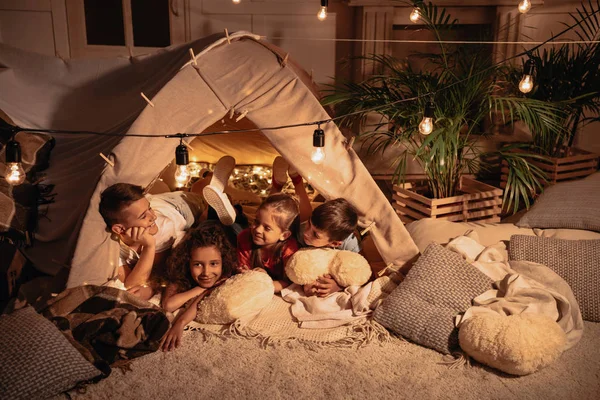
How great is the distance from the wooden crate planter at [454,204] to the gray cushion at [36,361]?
1819 millimetres

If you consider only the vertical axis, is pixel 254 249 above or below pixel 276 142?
below

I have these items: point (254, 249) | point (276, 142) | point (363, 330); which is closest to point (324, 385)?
point (363, 330)

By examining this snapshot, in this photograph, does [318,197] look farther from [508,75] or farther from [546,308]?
[546,308]

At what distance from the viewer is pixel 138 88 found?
2908mm

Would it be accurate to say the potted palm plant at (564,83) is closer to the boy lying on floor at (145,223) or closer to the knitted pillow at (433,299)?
the knitted pillow at (433,299)

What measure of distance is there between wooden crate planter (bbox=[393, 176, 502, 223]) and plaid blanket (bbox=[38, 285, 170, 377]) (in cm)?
149

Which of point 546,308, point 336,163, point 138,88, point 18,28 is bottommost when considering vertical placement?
point 546,308

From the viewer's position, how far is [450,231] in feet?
9.05

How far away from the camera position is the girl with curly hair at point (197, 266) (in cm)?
240

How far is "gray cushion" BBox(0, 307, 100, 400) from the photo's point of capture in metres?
1.81

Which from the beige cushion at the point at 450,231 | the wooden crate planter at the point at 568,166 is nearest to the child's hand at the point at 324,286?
the beige cushion at the point at 450,231

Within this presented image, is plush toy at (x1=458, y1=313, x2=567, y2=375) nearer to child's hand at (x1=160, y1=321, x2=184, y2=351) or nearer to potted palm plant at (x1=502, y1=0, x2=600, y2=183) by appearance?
child's hand at (x1=160, y1=321, x2=184, y2=351)

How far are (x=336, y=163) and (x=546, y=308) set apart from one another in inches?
39.2

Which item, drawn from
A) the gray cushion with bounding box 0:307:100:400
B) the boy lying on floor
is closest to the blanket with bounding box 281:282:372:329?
the boy lying on floor
